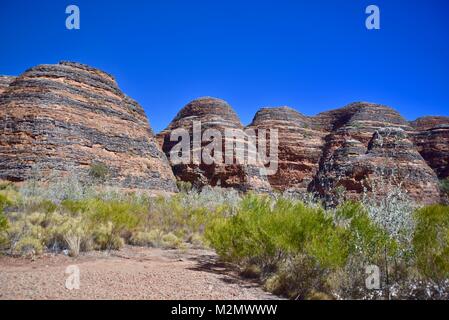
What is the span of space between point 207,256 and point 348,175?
2676 cm

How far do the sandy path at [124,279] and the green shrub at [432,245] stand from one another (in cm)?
219

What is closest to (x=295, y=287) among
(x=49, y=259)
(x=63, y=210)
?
(x=49, y=259)

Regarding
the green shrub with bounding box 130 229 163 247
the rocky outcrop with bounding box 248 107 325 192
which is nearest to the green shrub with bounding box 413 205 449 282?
the green shrub with bounding box 130 229 163 247

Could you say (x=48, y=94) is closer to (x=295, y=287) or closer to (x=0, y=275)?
(x=0, y=275)

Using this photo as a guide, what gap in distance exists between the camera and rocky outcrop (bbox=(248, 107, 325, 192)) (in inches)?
1660

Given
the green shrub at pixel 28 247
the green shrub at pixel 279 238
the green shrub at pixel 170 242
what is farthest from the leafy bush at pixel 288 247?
the green shrub at pixel 28 247

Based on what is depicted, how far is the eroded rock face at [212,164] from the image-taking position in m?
32.9

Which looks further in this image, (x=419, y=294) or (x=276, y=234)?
(x=276, y=234)

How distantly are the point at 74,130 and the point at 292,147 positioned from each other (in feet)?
93.9

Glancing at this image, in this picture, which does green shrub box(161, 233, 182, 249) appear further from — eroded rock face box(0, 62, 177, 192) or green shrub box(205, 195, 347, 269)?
eroded rock face box(0, 62, 177, 192)

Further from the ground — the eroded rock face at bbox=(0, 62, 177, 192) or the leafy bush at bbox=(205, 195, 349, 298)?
the eroded rock face at bbox=(0, 62, 177, 192)

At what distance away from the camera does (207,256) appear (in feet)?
25.2

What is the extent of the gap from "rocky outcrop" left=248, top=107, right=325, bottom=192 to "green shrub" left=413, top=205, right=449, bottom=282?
112ft
